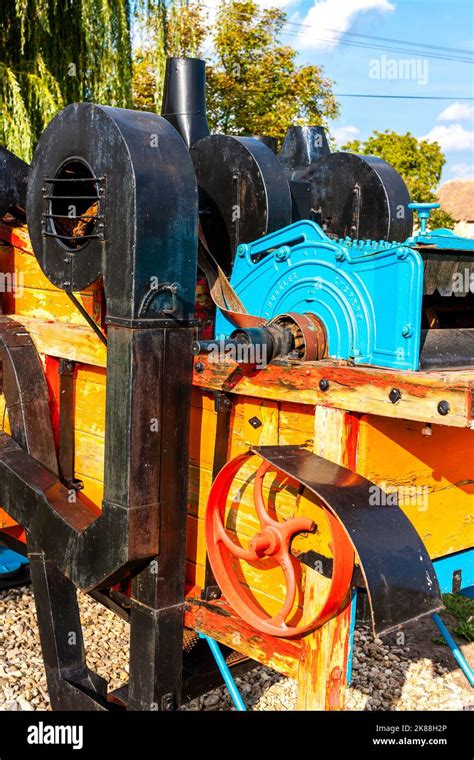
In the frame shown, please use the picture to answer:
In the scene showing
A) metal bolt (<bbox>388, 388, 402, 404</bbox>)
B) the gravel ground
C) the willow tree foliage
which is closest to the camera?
metal bolt (<bbox>388, 388, 402, 404</bbox>)

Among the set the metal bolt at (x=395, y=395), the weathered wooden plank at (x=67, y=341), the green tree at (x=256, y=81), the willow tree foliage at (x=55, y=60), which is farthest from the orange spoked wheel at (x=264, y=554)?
the green tree at (x=256, y=81)

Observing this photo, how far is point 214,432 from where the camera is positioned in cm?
285

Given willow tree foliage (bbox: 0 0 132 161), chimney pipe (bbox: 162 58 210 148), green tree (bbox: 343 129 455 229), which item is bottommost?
chimney pipe (bbox: 162 58 210 148)

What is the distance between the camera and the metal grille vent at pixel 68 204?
8.38 feet

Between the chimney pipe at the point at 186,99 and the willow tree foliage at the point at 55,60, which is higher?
the willow tree foliage at the point at 55,60

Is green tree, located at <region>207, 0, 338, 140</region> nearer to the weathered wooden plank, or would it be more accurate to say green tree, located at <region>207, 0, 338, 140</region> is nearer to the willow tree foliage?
the willow tree foliage

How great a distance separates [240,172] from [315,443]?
1395mm

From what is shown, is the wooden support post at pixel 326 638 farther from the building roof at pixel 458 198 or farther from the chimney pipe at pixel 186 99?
the building roof at pixel 458 198

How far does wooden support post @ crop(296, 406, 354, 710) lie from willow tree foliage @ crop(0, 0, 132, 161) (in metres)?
6.02

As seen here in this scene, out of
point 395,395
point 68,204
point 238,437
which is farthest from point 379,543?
point 68,204

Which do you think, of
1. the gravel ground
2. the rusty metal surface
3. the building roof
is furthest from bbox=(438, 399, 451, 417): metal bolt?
the building roof

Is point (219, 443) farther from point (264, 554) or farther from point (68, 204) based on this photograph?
point (68, 204)

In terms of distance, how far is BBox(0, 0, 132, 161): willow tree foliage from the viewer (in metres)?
7.70

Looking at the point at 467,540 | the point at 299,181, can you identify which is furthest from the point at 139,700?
the point at 299,181
